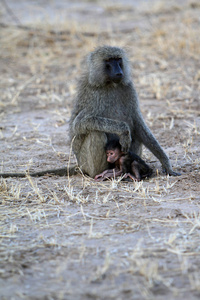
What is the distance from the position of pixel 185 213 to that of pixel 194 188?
0.60 metres

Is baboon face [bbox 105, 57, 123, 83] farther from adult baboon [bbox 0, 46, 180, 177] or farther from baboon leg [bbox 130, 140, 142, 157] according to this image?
baboon leg [bbox 130, 140, 142, 157]

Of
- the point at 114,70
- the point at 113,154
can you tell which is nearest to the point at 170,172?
the point at 113,154

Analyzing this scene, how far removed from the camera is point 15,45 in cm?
980

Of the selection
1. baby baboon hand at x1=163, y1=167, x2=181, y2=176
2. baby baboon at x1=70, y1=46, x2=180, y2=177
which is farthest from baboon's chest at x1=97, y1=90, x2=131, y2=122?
baby baboon hand at x1=163, y1=167, x2=181, y2=176

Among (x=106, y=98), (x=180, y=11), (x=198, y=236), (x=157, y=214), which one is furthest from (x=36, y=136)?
(x=180, y=11)

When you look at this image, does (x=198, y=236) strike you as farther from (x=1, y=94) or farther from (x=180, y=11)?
(x=180, y=11)

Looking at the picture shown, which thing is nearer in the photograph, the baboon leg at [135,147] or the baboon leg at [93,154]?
the baboon leg at [93,154]

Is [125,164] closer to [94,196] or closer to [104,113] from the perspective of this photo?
[104,113]

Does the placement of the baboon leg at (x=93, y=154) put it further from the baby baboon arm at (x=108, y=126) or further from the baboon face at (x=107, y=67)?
the baboon face at (x=107, y=67)

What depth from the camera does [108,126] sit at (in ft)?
14.3

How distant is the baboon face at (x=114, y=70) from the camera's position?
432 centimetres

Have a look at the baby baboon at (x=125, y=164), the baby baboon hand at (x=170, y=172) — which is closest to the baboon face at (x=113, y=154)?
the baby baboon at (x=125, y=164)

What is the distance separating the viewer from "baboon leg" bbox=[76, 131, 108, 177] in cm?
446

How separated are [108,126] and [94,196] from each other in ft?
2.48
